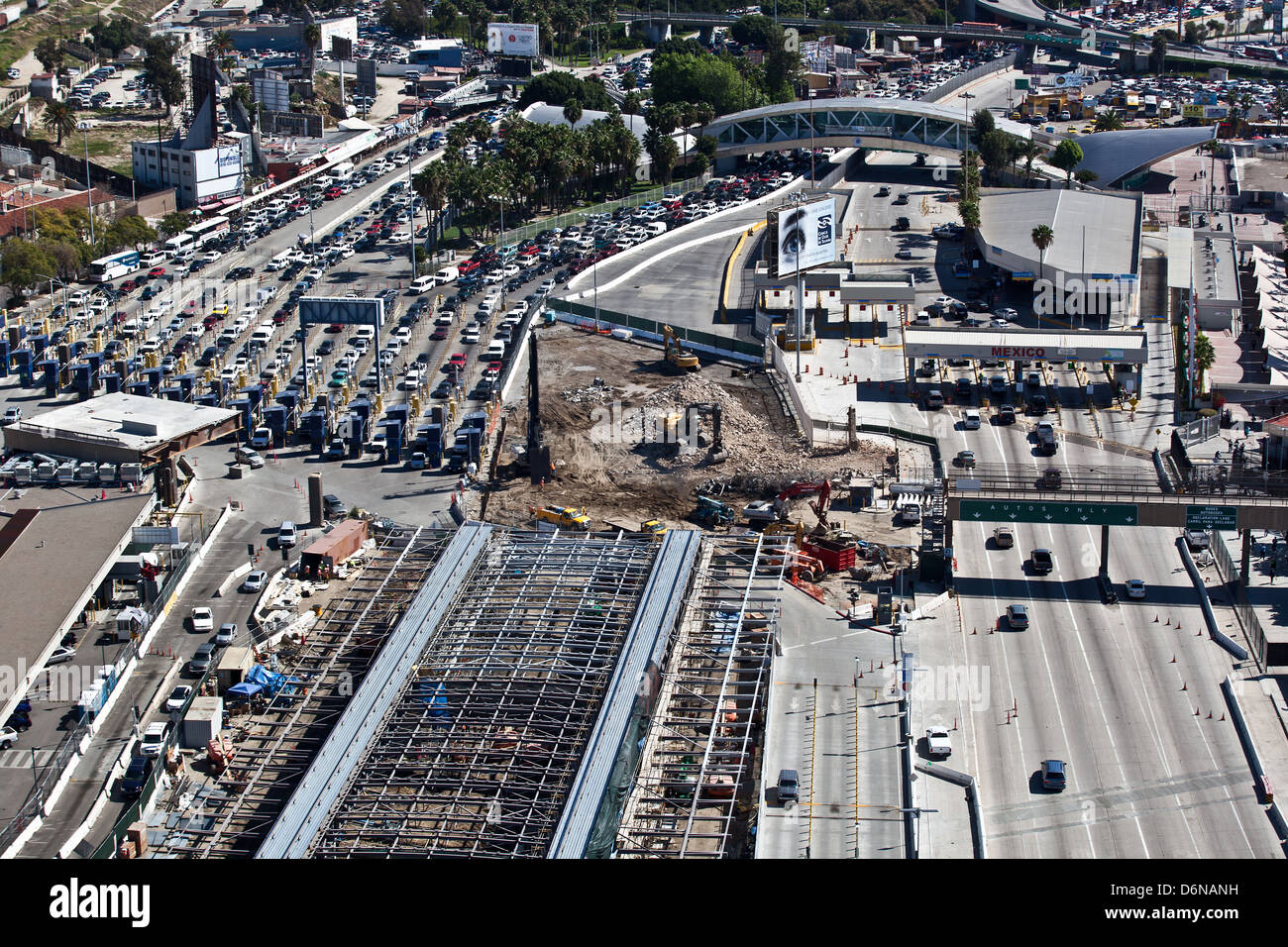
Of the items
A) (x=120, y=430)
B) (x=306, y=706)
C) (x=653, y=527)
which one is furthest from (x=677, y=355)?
(x=306, y=706)

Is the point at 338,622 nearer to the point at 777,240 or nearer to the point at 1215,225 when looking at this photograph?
the point at 777,240

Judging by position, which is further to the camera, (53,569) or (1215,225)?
(1215,225)

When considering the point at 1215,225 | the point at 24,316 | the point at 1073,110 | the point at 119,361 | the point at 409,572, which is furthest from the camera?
the point at 1073,110

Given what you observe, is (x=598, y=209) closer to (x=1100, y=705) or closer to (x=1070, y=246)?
(x=1070, y=246)

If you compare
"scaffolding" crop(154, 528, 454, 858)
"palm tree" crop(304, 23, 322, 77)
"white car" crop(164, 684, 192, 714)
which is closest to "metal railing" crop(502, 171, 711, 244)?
"scaffolding" crop(154, 528, 454, 858)

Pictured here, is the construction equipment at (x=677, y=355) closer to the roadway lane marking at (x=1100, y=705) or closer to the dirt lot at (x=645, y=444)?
the dirt lot at (x=645, y=444)

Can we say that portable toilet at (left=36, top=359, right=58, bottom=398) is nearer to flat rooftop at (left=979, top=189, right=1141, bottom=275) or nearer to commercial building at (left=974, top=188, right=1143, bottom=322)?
commercial building at (left=974, top=188, right=1143, bottom=322)
